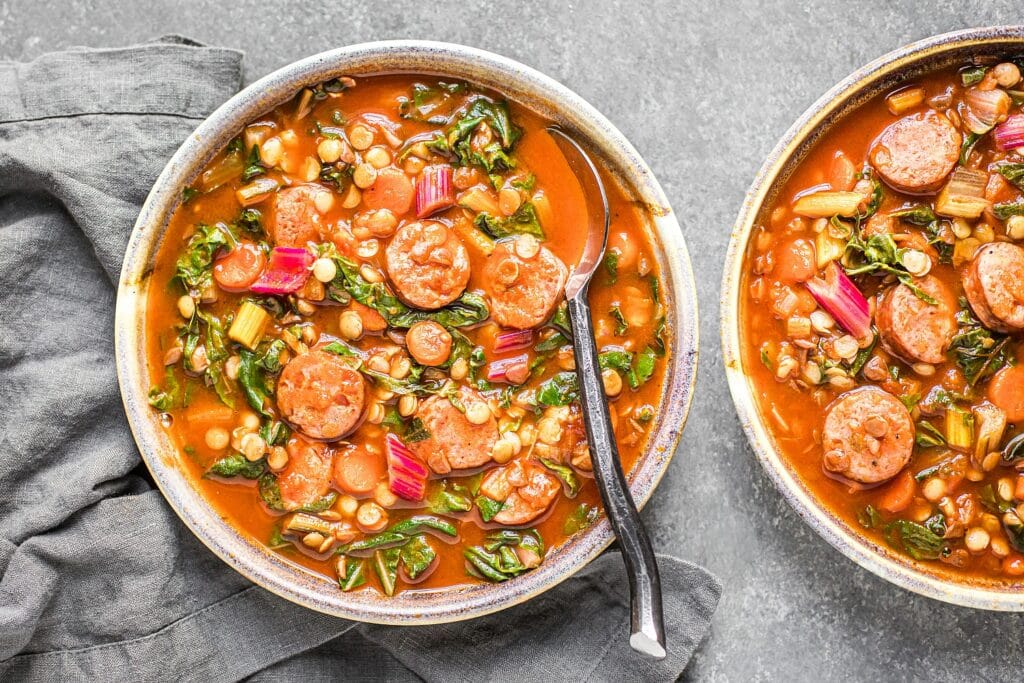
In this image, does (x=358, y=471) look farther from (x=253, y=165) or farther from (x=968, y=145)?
(x=968, y=145)

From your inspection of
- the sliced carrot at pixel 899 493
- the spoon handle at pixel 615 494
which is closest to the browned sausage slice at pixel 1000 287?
the sliced carrot at pixel 899 493

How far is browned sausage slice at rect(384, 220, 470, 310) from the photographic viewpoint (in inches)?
128

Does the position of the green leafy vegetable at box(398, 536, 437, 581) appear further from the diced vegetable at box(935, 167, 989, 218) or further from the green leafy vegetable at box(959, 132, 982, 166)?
the green leafy vegetable at box(959, 132, 982, 166)

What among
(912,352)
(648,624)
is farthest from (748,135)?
(648,624)

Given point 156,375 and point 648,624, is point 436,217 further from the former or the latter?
point 648,624

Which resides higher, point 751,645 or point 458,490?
point 458,490

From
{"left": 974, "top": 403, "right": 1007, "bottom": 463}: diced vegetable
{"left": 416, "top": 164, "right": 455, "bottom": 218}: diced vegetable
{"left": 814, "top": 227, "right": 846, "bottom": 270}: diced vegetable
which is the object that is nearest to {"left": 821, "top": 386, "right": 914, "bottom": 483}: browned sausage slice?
{"left": 974, "top": 403, "right": 1007, "bottom": 463}: diced vegetable

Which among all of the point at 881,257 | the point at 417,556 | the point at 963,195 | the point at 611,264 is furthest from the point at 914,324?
the point at 417,556

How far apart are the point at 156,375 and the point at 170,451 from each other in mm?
306

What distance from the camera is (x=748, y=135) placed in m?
3.71

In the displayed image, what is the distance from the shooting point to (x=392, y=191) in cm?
331

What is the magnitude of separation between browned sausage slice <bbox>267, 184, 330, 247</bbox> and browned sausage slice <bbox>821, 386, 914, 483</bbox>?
2.19 m

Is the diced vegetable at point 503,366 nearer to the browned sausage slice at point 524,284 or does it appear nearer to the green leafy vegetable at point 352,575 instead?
the browned sausage slice at point 524,284

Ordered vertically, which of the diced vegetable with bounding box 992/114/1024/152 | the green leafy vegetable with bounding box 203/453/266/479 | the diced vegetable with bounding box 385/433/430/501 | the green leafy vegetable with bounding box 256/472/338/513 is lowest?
the green leafy vegetable with bounding box 256/472/338/513
